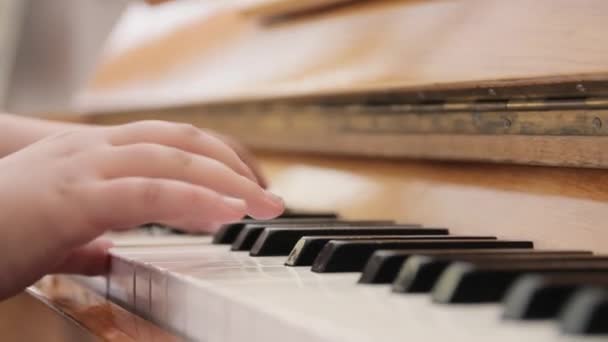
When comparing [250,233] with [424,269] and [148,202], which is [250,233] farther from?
[424,269]

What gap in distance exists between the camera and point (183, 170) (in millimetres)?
831

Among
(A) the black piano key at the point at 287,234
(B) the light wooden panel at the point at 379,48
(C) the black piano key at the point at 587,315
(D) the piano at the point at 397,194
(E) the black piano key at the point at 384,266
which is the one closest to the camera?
(C) the black piano key at the point at 587,315

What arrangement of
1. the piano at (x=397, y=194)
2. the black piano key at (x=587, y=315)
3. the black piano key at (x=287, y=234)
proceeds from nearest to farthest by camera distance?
the black piano key at (x=587, y=315)
the piano at (x=397, y=194)
the black piano key at (x=287, y=234)

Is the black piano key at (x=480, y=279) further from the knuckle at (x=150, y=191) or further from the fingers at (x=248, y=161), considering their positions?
the fingers at (x=248, y=161)

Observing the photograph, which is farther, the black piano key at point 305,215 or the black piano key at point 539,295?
the black piano key at point 305,215

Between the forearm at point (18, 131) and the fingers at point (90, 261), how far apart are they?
24cm

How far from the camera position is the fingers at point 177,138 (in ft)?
2.80

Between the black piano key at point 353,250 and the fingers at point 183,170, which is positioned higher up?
the fingers at point 183,170

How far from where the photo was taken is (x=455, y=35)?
1.25m

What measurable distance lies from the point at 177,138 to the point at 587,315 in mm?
447

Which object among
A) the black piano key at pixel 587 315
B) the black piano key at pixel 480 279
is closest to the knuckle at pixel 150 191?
the black piano key at pixel 480 279

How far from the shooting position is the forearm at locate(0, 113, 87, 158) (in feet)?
4.01

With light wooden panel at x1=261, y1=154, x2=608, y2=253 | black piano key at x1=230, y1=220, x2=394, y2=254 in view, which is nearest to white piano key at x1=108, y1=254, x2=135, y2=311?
black piano key at x1=230, y1=220, x2=394, y2=254

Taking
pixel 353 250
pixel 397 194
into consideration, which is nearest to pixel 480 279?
pixel 353 250
